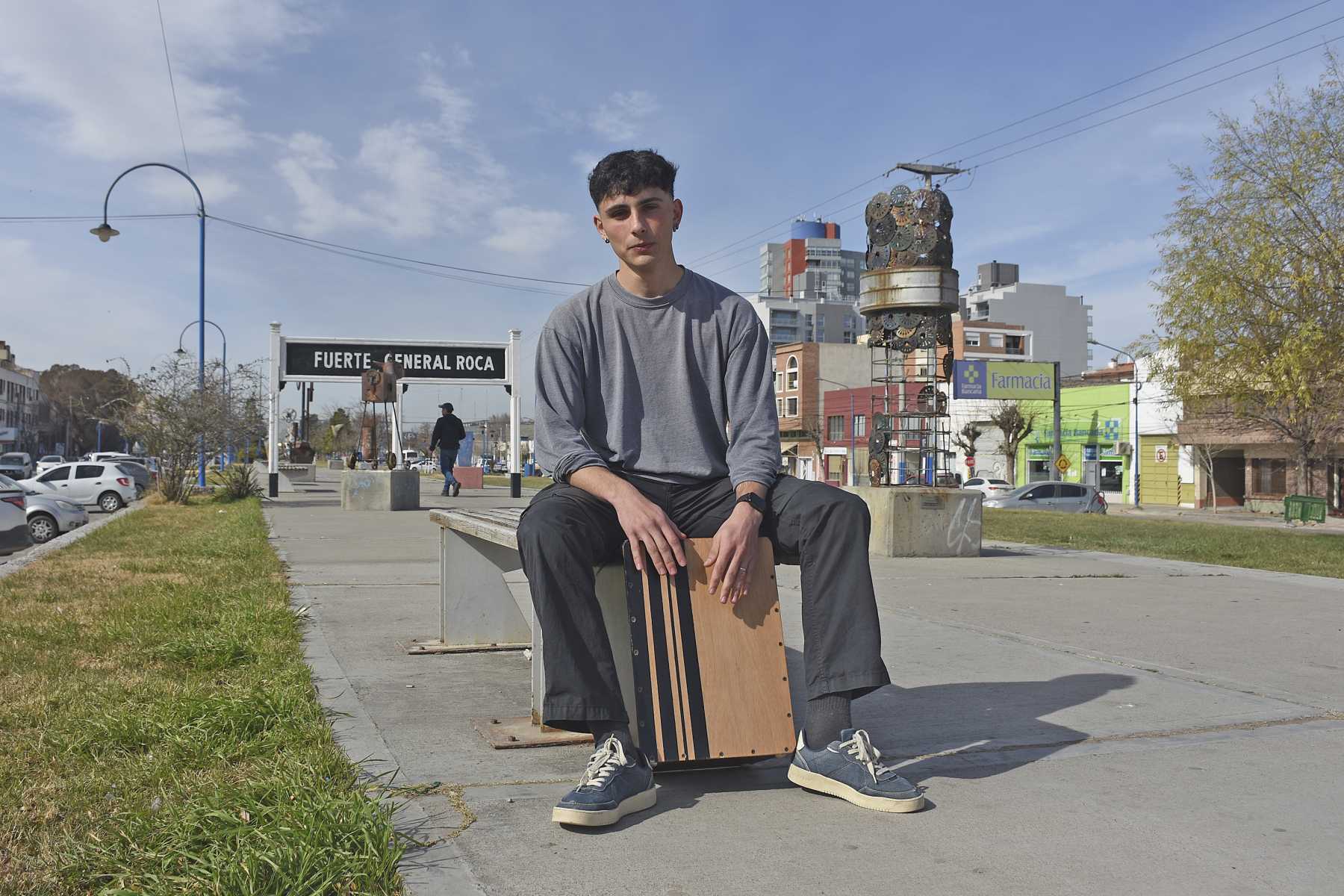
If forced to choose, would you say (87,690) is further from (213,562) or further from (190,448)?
(190,448)

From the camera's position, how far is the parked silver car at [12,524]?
12867 millimetres

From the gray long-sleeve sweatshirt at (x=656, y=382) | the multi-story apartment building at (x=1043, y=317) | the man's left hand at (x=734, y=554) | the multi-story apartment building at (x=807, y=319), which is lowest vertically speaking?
the man's left hand at (x=734, y=554)

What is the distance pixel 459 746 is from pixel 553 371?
1260mm

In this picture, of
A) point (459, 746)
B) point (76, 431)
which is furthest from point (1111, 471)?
point (76, 431)

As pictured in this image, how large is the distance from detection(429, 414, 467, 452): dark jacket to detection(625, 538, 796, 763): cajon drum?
19.2 metres

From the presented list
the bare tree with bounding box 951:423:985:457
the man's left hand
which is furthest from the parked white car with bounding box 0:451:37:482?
the man's left hand

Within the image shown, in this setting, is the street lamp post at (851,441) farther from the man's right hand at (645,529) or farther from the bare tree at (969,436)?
the man's right hand at (645,529)

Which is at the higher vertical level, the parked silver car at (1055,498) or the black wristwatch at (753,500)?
the black wristwatch at (753,500)

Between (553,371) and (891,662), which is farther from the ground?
(553,371)

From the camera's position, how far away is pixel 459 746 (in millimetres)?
3469

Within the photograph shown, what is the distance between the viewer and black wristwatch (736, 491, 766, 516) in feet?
10.3

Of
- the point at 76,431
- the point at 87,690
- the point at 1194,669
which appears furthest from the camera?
the point at 76,431

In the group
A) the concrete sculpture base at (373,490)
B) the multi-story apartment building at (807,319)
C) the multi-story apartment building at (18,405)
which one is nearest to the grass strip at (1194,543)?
the concrete sculpture base at (373,490)

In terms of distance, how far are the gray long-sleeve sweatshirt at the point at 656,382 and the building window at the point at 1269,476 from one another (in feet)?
172
